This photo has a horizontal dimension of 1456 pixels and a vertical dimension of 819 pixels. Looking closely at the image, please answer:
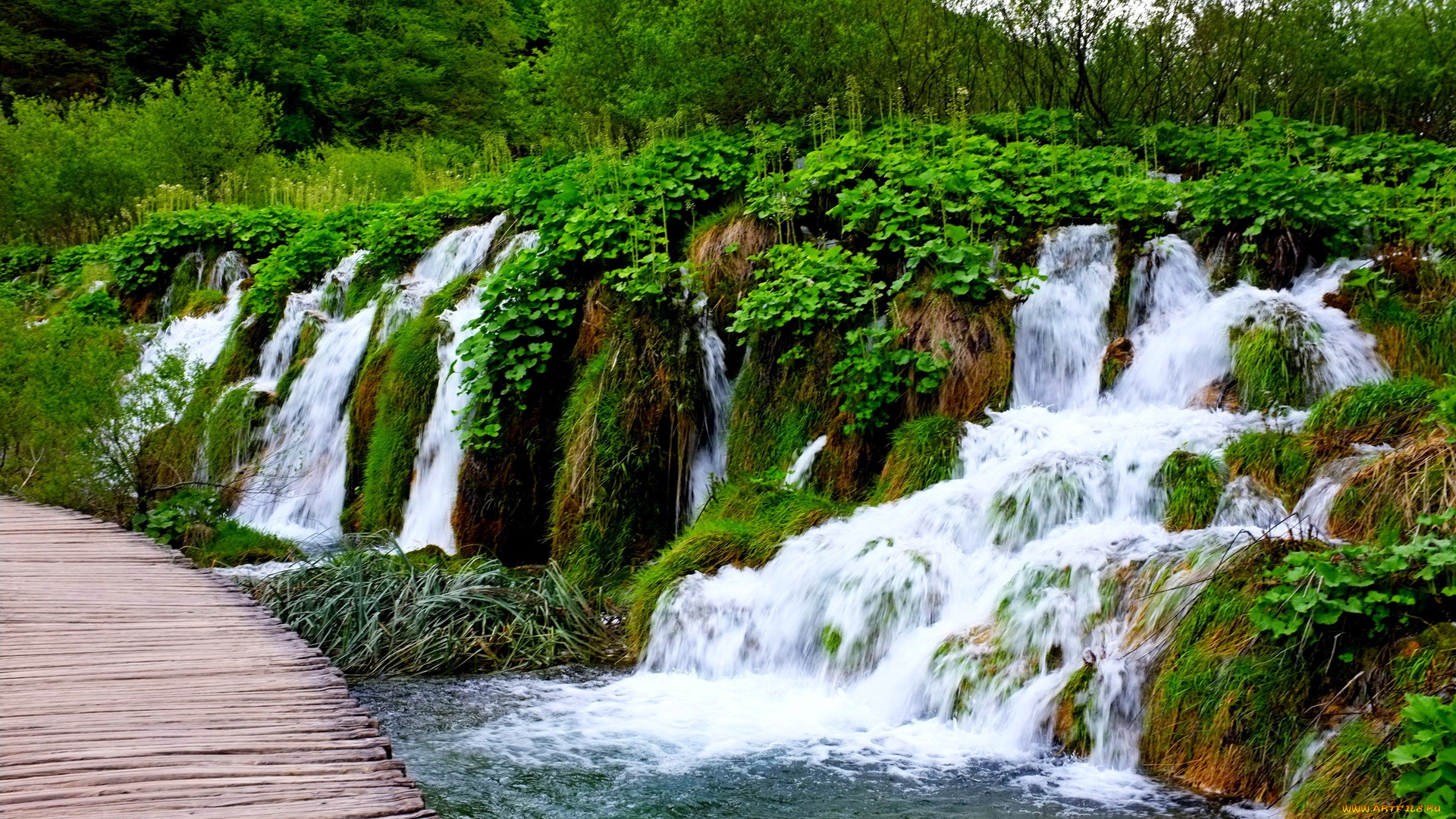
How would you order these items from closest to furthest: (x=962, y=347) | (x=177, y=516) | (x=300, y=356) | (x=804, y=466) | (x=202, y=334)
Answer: (x=962, y=347), (x=804, y=466), (x=177, y=516), (x=300, y=356), (x=202, y=334)

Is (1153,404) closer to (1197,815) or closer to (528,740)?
(1197,815)

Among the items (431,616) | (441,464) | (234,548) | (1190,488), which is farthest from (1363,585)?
(234,548)

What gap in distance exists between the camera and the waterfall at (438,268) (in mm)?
11930

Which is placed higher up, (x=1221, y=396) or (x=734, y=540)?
→ (x=1221, y=396)

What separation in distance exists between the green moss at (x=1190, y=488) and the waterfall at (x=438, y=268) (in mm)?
7962

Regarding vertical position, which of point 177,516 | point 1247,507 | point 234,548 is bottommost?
point 234,548

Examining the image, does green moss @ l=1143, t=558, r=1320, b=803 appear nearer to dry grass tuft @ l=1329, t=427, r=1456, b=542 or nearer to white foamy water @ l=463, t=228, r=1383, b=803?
white foamy water @ l=463, t=228, r=1383, b=803

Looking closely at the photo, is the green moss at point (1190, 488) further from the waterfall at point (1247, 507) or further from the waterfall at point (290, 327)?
the waterfall at point (290, 327)

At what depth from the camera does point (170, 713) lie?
3912 millimetres

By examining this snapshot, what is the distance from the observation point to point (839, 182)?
9.40 meters

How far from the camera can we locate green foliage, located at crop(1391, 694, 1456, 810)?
341 cm

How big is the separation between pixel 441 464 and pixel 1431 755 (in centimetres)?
815

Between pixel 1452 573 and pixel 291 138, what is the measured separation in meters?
30.6

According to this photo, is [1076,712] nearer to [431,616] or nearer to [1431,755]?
[1431,755]
